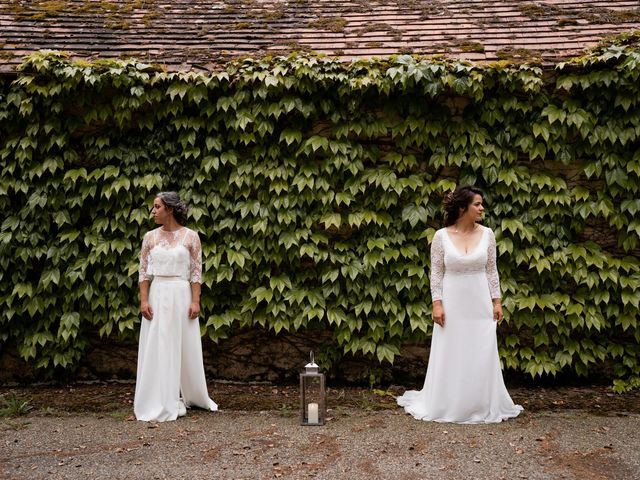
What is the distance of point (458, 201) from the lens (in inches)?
195

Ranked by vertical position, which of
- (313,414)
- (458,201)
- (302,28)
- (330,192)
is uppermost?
(302,28)

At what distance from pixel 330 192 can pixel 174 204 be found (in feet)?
5.55

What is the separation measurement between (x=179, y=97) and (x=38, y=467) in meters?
3.78

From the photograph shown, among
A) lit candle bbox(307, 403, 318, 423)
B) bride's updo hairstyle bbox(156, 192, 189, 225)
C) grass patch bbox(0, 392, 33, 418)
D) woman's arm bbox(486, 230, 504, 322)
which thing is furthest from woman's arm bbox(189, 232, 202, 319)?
woman's arm bbox(486, 230, 504, 322)

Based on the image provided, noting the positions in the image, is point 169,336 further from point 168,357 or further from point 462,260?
point 462,260

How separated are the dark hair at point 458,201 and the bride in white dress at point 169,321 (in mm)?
2324

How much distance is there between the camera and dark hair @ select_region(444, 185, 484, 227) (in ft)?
16.0

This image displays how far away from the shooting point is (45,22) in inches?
284

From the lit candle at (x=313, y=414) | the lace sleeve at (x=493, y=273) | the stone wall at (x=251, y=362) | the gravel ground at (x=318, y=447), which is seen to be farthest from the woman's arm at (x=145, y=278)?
the lace sleeve at (x=493, y=273)

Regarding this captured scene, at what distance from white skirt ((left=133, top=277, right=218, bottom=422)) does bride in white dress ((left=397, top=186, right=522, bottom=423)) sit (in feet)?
6.83

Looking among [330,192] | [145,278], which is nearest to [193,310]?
[145,278]

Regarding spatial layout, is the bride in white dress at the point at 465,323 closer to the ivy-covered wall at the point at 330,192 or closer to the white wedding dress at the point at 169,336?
the ivy-covered wall at the point at 330,192

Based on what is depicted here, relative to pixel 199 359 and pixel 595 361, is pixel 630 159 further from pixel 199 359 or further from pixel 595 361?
pixel 199 359

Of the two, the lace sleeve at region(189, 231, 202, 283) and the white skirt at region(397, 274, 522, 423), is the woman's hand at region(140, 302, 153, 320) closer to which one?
the lace sleeve at region(189, 231, 202, 283)
